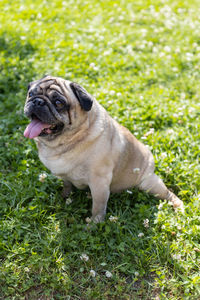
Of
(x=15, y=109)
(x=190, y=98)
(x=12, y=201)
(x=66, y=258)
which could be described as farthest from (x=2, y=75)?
(x=66, y=258)

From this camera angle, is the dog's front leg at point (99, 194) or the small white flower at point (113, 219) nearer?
the dog's front leg at point (99, 194)

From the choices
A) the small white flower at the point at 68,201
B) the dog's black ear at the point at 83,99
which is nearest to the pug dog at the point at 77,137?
the dog's black ear at the point at 83,99

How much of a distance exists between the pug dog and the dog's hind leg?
254mm

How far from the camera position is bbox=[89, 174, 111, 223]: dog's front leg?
3191 millimetres

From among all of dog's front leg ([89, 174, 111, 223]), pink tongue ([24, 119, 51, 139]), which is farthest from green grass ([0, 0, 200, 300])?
pink tongue ([24, 119, 51, 139])

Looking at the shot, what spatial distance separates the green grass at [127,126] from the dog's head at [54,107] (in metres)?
0.89

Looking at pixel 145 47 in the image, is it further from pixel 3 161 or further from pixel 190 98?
pixel 3 161

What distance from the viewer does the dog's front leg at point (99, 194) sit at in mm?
3191

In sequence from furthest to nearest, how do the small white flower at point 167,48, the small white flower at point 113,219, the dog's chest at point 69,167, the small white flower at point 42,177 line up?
the small white flower at point 167,48 < the small white flower at point 42,177 < the small white flower at point 113,219 < the dog's chest at point 69,167

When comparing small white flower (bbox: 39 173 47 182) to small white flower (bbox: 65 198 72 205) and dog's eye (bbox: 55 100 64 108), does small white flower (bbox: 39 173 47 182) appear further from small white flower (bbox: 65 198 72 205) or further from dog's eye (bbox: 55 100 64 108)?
dog's eye (bbox: 55 100 64 108)

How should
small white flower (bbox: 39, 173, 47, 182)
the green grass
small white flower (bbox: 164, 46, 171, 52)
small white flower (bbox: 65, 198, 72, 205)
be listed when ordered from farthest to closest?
small white flower (bbox: 164, 46, 171, 52)
small white flower (bbox: 39, 173, 47, 182)
small white flower (bbox: 65, 198, 72, 205)
the green grass

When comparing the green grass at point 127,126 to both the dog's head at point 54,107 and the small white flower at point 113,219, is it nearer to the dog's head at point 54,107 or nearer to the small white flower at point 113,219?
the small white flower at point 113,219

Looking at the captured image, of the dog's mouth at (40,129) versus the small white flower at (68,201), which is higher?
the dog's mouth at (40,129)

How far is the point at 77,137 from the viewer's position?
123 inches
